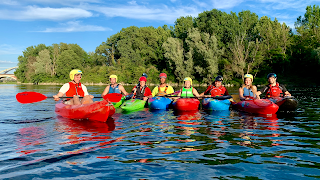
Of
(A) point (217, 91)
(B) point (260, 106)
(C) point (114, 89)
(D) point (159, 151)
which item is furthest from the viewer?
(C) point (114, 89)

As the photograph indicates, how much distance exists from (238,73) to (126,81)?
24949 mm

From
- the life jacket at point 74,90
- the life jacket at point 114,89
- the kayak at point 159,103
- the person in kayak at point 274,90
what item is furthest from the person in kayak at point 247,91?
the life jacket at point 74,90

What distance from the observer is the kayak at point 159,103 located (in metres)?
11.3

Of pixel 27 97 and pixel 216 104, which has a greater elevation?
pixel 27 97

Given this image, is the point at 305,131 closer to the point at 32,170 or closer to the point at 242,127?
the point at 242,127

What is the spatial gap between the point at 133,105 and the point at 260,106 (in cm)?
511

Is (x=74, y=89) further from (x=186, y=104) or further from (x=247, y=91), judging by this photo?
(x=247, y=91)

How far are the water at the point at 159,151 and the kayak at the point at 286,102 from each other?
255 centimetres

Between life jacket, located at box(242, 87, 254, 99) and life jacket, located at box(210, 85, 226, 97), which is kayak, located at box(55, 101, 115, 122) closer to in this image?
life jacket, located at box(210, 85, 226, 97)

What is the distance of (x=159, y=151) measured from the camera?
461cm

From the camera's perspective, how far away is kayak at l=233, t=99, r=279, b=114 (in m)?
9.14

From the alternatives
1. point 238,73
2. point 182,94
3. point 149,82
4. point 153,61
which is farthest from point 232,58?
point 182,94

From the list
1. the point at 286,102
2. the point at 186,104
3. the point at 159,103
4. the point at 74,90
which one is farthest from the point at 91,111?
the point at 286,102

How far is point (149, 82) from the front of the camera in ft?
171
